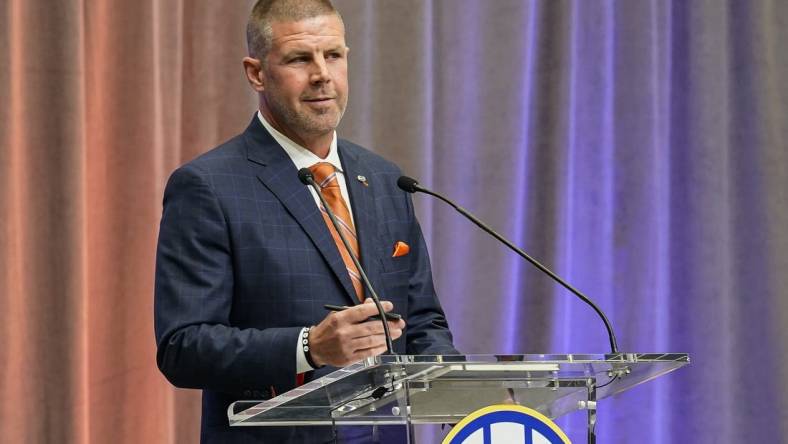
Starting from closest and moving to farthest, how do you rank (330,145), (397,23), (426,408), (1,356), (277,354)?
(426,408) < (277,354) < (330,145) < (1,356) < (397,23)

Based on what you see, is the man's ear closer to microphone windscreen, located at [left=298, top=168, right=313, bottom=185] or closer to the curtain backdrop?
microphone windscreen, located at [left=298, top=168, right=313, bottom=185]

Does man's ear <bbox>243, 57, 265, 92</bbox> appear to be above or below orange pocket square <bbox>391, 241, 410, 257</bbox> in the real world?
above

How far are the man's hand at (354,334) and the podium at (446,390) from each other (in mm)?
71

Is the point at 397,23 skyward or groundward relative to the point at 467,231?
skyward

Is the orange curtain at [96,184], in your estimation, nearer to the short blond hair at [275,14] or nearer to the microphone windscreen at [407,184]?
the short blond hair at [275,14]

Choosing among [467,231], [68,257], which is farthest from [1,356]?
[467,231]

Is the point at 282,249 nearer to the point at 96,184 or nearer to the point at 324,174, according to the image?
the point at 324,174

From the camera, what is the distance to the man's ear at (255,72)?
2.31 meters

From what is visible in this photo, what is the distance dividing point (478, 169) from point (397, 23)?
0.53 metres

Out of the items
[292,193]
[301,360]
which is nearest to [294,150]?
[292,193]

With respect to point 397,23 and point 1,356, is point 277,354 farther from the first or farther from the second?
point 397,23

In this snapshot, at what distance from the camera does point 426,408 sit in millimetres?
1630

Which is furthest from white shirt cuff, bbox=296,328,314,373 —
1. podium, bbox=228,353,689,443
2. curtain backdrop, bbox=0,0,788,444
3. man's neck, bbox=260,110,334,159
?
curtain backdrop, bbox=0,0,788,444

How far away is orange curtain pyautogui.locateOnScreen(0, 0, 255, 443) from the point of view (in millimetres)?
2969
